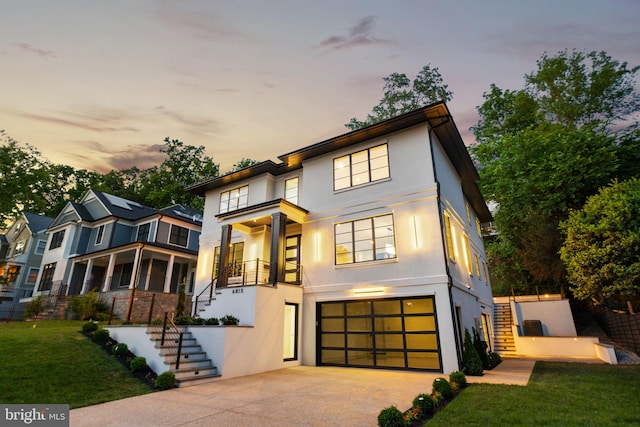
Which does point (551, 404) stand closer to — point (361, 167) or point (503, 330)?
point (361, 167)

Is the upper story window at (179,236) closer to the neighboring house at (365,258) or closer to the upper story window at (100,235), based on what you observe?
the upper story window at (100,235)

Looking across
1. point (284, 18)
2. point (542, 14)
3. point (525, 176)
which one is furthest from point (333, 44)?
point (525, 176)

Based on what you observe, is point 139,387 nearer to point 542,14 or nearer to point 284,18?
point 284,18

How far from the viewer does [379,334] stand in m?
10.7

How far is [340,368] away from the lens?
35.9ft

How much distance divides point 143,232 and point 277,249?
1646 centimetres

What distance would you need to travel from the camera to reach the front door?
43.2 feet

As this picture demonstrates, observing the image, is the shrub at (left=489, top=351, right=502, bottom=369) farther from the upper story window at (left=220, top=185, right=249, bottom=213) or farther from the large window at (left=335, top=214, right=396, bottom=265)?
the upper story window at (left=220, top=185, right=249, bottom=213)

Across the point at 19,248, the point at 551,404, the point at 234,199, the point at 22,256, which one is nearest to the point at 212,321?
the point at 234,199

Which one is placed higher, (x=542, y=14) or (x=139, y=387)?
(x=542, y=14)

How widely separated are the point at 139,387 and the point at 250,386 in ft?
8.51

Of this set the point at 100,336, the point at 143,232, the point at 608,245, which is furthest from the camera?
the point at 143,232

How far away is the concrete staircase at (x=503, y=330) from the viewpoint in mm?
15859

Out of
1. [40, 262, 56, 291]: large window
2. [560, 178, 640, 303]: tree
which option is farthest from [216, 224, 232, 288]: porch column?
[40, 262, 56, 291]: large window
